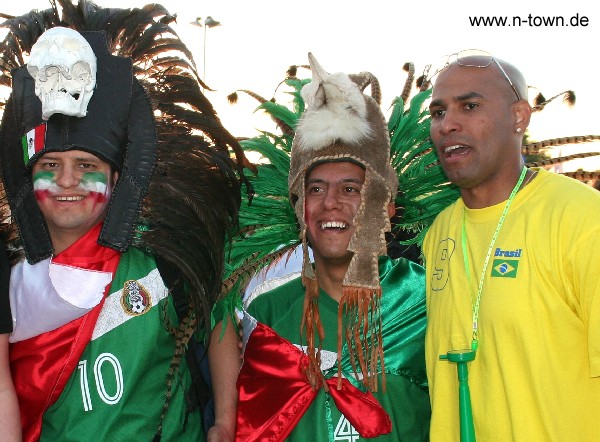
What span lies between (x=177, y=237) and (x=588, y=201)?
5.28ft

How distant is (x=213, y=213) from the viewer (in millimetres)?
3189

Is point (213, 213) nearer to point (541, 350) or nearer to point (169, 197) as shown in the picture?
point (169, 197)

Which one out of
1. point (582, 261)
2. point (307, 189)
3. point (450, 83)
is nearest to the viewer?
point (582, 261)

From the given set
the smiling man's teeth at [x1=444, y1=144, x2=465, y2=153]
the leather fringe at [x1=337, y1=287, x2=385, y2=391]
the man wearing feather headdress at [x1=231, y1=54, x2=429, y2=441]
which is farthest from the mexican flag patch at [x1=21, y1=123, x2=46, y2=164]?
the smiling man's teeth at [x1=444, y1=144, x2=465, y2=153]

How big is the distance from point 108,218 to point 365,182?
1.03 m

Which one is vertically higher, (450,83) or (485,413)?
(450,83)

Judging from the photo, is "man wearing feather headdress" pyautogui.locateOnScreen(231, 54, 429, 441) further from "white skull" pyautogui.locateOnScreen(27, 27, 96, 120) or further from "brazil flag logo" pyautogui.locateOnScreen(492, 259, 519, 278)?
"white skull" pyautogui.locateOnScreen(27, 27, 96, 120)

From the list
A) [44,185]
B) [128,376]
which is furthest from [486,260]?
[44,185]

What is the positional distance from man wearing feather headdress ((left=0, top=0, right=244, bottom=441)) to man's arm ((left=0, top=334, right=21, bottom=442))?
0.10 meters

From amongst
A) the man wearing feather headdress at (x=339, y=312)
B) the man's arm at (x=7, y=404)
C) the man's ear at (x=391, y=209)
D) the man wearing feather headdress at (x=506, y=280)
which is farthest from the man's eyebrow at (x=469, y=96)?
the man's arm at (x=7, y=404)

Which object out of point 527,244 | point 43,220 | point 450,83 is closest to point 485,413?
point 527,244

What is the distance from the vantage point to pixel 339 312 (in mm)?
3000

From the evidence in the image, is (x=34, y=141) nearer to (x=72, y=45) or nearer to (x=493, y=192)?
(x=72, y=45)

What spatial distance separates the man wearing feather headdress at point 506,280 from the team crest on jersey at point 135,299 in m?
1.09
